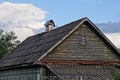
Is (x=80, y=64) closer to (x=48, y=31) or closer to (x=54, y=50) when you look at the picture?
(x=54, y=50)

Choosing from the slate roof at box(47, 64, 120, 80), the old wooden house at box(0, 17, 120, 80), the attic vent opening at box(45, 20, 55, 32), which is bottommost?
the slate roof at box(47, 64, 120, 80)

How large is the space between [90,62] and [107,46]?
2.07 metres

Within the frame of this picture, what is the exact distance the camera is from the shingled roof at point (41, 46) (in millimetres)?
36731

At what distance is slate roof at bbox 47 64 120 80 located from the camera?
113 feet

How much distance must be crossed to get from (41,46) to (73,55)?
10.2 ft

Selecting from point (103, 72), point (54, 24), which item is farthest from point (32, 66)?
point (54, 24)

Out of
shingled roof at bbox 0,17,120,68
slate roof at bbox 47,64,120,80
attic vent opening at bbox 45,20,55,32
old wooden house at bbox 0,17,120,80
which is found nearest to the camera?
slate roof at bbox 47,64,120,80

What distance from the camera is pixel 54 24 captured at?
46500 millimetres

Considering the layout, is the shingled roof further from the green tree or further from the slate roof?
the green tree

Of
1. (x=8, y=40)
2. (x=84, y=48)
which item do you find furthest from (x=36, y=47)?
(x=8, y=40)

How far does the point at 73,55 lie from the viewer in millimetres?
37969

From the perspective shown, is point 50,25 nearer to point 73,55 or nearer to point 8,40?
point 73,55

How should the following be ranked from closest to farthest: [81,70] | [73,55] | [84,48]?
1. [81,70]
2. [73,55]
3. [84,48]

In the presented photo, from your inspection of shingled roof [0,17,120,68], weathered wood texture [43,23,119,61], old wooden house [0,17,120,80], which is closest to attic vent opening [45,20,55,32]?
shingled roof [0,17,120,68]
